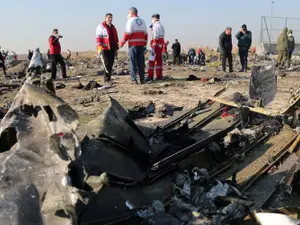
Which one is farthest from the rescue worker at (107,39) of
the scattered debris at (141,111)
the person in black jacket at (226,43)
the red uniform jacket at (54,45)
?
the person in black jacket at (226,43)

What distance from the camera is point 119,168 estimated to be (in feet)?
10.2

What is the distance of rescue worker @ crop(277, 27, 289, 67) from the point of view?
15862 millimetres

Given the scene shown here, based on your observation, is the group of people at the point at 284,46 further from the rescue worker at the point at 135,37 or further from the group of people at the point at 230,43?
the rescue worker at the point at 135,37

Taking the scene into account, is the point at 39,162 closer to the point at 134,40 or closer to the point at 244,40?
the point at 134,40

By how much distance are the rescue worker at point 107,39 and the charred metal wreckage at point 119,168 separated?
5480 millimetres

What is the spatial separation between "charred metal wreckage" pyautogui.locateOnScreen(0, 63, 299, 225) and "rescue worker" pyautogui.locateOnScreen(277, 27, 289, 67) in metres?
11.9

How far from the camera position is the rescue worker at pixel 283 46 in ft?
52.0

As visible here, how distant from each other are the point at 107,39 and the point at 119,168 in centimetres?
731

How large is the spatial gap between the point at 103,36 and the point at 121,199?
301 inches

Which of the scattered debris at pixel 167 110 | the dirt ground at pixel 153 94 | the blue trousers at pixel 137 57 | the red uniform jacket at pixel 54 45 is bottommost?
the scattered debris at pixel 167 110

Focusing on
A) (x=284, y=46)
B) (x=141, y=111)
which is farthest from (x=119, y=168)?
(x=284, y=46)

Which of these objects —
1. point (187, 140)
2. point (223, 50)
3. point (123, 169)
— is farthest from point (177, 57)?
point (123, 169)

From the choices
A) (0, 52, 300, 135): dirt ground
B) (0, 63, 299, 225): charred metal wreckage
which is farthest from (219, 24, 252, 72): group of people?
(0, 63, 299, 225): charred metal wreckage

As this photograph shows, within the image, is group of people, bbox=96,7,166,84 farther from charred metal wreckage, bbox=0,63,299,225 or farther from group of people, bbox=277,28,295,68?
group of people, bbox=277,28,295,68
